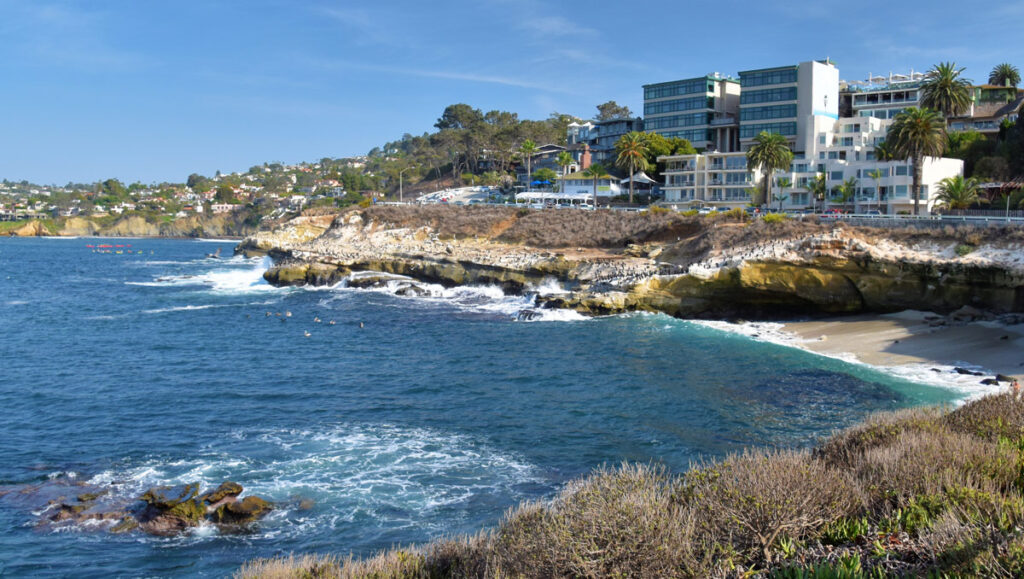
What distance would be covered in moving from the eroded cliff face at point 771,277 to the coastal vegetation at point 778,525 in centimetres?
2809

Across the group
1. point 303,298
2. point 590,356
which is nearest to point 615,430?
point 590,356

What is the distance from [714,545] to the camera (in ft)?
33.3

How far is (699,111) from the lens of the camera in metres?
98.8

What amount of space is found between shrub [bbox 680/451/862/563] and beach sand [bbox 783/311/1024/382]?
21.9 metres

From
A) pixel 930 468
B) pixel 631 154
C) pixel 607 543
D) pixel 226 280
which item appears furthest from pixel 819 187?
pixel 607 543

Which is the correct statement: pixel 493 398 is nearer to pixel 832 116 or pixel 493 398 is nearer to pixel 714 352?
pixel 714 352

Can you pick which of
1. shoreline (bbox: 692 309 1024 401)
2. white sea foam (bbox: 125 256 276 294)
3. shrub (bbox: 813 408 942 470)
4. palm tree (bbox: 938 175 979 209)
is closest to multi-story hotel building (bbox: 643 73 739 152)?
palm tree (bbox: 938 175 979 209)

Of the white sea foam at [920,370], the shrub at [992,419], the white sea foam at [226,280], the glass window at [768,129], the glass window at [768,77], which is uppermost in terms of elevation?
the glass window at [768,77]

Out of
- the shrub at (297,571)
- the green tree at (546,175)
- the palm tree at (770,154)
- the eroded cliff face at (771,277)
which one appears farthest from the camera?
the green tree at (546,175)

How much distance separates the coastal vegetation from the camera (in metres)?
9.30

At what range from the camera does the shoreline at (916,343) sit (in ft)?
95.8

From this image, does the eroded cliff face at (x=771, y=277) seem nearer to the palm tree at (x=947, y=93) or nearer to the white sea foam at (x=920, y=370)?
the white sea foam at (x=920, y=370)

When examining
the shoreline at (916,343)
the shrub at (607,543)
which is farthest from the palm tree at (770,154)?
the shrub at (607,543)

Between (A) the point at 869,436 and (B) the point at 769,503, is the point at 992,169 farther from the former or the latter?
(B) the point at 769,503
